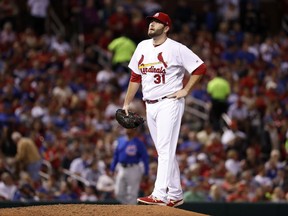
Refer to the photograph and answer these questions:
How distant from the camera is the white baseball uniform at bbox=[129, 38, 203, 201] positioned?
36.8 ft

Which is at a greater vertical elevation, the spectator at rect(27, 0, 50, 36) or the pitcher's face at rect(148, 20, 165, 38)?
the spectator at rect(27, 0, 50, 36)

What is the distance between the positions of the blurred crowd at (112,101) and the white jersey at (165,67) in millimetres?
5349

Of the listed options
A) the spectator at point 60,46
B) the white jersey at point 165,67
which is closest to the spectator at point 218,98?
the spectator at point 60,46

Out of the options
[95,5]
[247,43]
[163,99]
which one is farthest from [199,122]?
[163,99]

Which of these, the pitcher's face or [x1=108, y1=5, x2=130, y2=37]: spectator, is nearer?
the pitcher's face

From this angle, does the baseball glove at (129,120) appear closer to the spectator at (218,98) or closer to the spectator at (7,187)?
the spectator at (7,187)

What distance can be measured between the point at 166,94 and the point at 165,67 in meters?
0.31

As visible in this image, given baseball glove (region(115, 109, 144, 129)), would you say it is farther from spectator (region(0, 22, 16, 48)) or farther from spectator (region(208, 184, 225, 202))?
spectator (region(0, 22, 16, 48))

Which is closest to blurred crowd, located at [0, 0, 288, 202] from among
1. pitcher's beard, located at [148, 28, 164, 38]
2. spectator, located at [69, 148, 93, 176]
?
spectator, located at [69, 148, 93, 176]

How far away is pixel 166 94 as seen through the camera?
11.3 m

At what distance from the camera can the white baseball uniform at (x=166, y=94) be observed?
11203mm

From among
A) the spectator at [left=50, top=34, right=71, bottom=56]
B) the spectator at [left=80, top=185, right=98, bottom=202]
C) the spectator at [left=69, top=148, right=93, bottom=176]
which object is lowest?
the spectator at [left=80, top=185, right=98, bottom=202]

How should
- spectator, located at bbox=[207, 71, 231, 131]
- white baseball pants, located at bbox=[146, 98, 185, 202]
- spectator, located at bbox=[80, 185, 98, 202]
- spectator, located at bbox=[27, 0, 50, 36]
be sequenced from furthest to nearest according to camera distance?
spectator, located at bbox=[27, 0, 50, 36] < spectator, located at bbox=[207, 71, 231, 131] < spectator, located at bbox=[80, 185, 98, 202] < white baseball pants, located at bbox=[146, 98, 185, 202]

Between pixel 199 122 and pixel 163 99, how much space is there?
9939 mm
